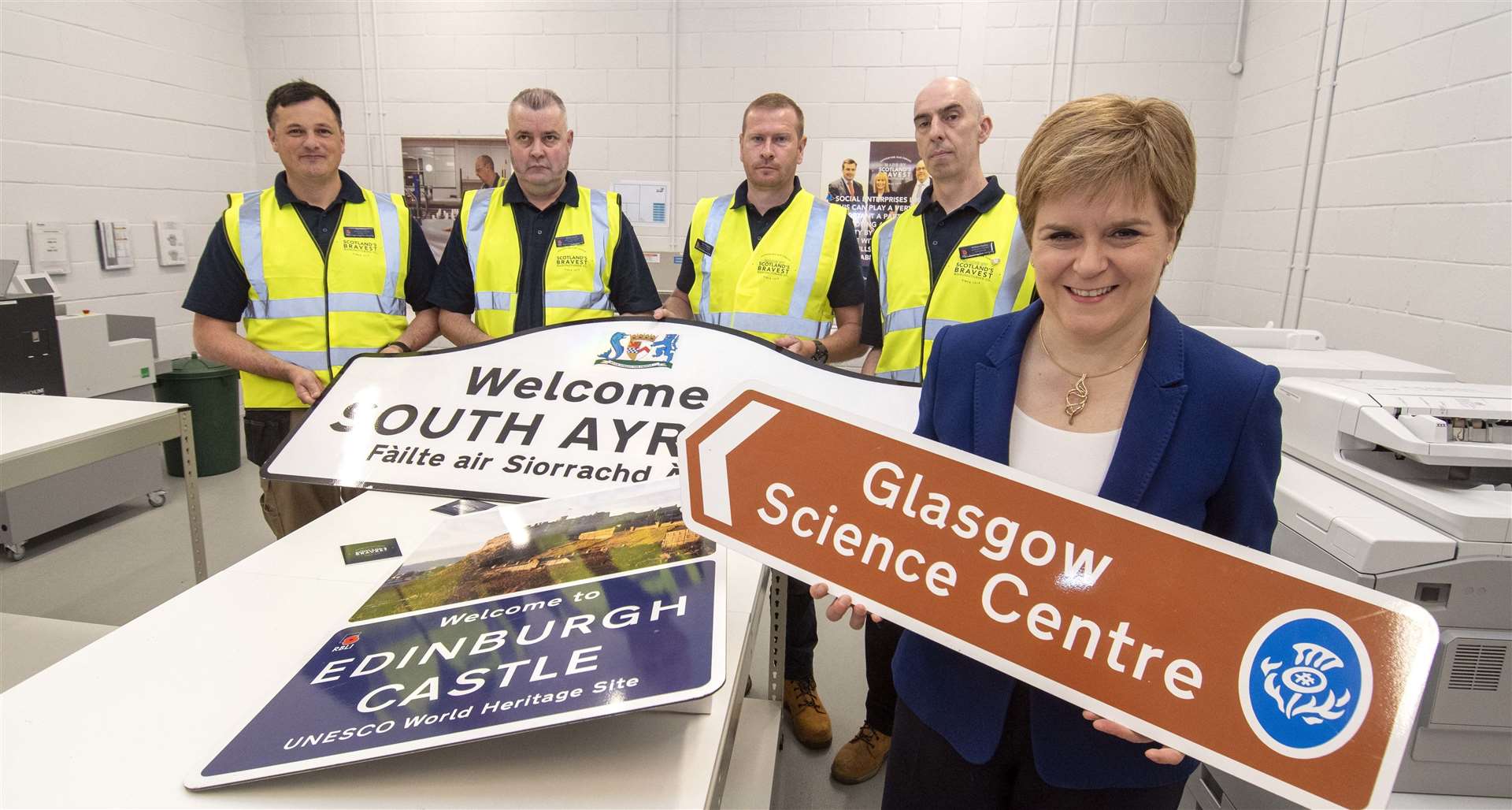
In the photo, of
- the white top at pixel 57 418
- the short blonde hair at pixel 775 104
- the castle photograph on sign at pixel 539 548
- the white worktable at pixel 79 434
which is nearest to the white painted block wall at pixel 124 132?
the white top at pixel 57 418

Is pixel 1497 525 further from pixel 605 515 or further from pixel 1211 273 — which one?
pixel 1211 273

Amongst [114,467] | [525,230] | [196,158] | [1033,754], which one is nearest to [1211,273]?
[525,230]

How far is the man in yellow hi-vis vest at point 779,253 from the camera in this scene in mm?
2330

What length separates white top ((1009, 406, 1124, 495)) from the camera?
0.92 metres

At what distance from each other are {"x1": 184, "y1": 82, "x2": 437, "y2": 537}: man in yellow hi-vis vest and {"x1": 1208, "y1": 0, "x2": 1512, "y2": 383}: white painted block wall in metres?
3.52

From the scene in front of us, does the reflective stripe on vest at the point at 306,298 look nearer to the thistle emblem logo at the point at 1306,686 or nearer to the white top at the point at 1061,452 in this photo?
the white top at the point at 1061,452

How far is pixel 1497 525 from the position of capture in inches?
55.2

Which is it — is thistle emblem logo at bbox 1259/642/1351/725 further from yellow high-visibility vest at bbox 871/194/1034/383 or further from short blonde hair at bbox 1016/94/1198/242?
yellow high-visibility vest at bbox 871/194/1034/383

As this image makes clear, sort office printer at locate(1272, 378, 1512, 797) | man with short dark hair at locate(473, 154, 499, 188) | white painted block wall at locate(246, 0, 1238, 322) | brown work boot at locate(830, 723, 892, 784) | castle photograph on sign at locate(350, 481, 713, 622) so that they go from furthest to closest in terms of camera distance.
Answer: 1. man with short dark hair at locate(473, 154, 499, 188)
2. white painted block wall at locate(246, 0, 1238, 322)
3. brown work boot at locate(830, 723, 892, 784)
4. office printer at locate(1272, 378, 1512, 797)
5. castle photograph on sign at locate(350, 481, 713, 622)

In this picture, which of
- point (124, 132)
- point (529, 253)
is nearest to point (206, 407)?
point (124, 132)

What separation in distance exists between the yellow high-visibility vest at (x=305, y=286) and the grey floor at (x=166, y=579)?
96 cm

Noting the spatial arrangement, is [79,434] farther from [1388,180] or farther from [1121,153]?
[1388,180]

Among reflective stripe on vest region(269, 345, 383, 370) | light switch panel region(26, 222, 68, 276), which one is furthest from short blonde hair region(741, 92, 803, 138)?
light switch panel region(26, 222, 68, 276)

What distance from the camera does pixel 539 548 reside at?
112 centimetres
